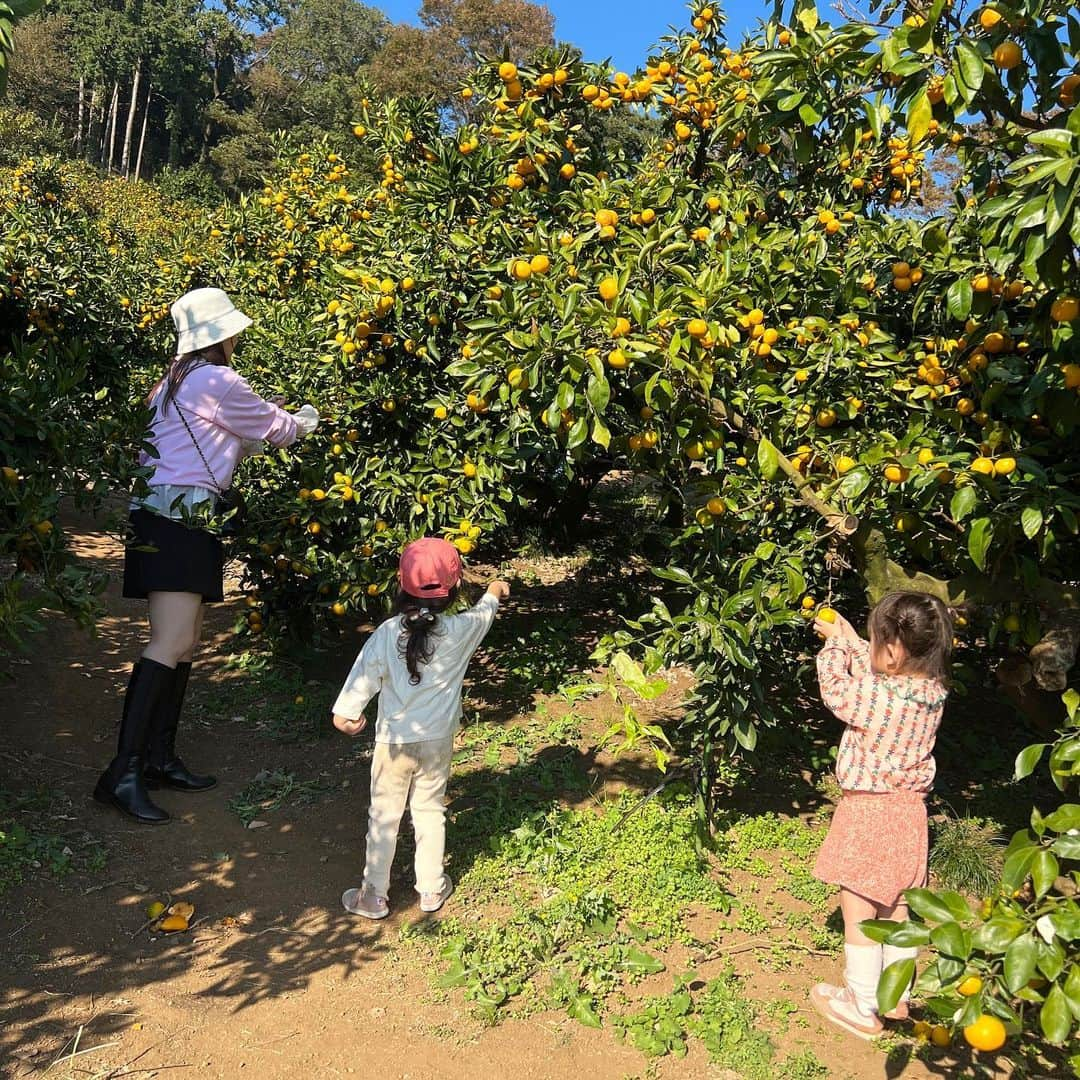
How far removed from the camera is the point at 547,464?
4465 mm

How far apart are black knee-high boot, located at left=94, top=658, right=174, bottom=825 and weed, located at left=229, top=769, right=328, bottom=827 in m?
0.28

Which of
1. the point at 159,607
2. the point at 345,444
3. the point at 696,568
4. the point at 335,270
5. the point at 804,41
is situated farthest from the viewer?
the point at 345,444

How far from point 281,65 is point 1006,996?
1660 inches

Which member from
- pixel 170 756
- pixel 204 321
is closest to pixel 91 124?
pixel 204 321

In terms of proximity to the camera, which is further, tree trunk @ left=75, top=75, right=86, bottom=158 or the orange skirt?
tree trunk @ left=75, top=75, right=86, bottom=158

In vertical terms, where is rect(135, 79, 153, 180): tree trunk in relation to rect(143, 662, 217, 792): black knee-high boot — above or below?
above

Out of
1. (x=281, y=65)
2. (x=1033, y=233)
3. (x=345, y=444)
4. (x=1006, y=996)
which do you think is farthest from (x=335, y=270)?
(x=281, y=65)

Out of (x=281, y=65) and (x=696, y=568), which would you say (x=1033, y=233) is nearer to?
(x=696, y=568)

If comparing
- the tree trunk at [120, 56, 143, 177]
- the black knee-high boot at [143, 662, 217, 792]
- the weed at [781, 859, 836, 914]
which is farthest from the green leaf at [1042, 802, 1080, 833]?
the tree trunk at [120, 56, 143, 177]

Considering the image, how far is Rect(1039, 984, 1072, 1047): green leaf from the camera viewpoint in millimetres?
1355

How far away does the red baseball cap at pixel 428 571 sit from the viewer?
8.79 feet

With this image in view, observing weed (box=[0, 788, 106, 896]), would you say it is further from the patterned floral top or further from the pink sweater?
the patterned floral top

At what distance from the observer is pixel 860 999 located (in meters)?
2.36

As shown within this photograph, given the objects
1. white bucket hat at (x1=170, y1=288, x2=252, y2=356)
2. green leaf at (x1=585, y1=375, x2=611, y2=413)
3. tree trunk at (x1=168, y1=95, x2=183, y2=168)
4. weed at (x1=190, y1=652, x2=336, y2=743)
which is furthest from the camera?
tree trunk at (x1=168, y1=95, x2=183, y2=168)
